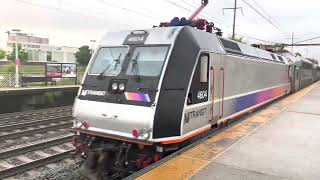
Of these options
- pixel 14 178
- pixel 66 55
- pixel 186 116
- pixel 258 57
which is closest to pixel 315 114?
pixel 258 57

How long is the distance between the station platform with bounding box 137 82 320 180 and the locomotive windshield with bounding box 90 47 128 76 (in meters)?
2.22

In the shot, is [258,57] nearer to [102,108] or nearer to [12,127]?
[102,108]

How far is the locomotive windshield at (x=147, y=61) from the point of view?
22.1 ft

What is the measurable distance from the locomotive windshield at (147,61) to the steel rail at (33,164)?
3.23 meters

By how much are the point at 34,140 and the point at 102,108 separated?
4.76 meters

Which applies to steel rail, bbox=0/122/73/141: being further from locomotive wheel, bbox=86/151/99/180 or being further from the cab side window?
the cab side window

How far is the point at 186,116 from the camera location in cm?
684

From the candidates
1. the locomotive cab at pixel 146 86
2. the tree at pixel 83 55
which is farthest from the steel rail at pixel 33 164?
the tree at pixel 83 55

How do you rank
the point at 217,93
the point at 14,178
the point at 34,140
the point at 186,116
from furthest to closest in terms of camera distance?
the point at 34,140 < the point at 217,93 < the point at 14,178 < the point at 186,116

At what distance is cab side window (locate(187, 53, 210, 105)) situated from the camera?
23.1 ft

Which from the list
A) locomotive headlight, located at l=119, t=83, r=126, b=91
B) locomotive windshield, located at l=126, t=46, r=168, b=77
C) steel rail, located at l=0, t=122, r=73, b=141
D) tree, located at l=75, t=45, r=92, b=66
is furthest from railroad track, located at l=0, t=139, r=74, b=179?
tree, located at l=75, t=45, r=92, b=66

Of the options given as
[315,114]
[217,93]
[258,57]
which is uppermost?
[258,57]

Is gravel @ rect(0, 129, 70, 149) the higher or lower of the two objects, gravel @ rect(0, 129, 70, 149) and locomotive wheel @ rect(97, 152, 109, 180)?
the lower

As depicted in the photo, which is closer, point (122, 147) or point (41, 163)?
point (122, 147)
